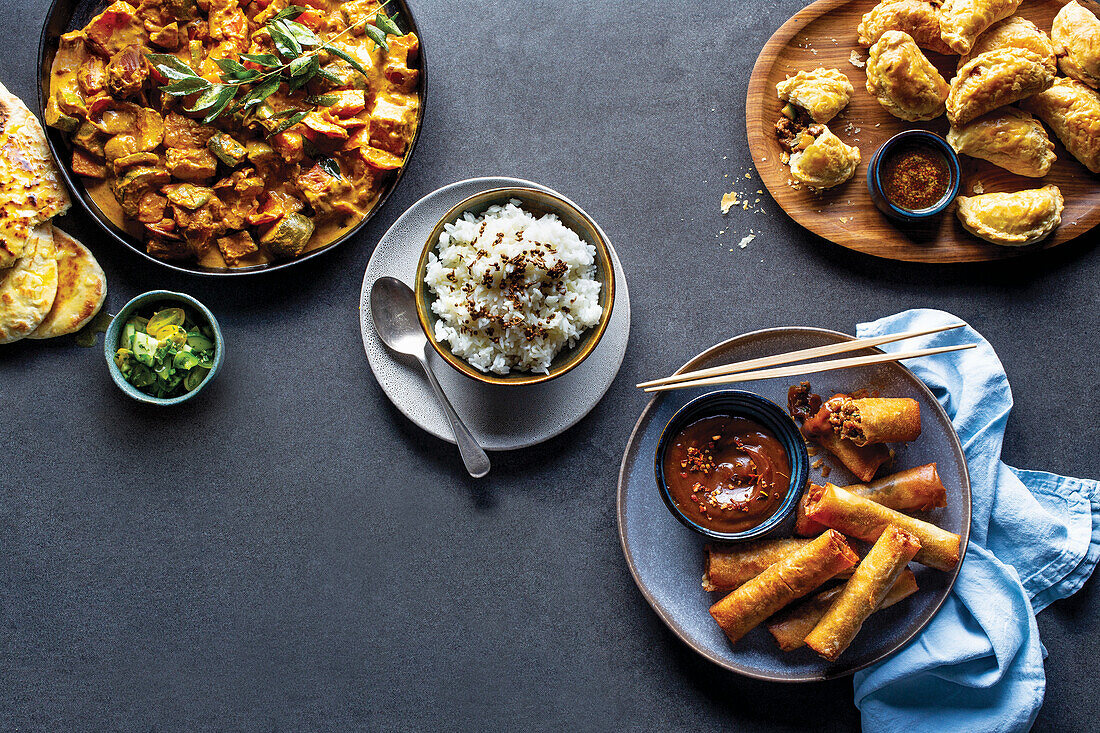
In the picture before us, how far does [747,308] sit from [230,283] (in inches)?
84.2

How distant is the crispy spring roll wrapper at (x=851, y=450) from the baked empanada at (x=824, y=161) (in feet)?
2.87

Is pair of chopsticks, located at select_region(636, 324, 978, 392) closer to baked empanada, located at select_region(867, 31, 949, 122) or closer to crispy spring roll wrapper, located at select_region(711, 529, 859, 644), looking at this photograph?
crispy spring roll wrapper, located at select_region(711, 529, 859, 644)

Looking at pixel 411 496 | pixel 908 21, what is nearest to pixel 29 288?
pixel 411 496

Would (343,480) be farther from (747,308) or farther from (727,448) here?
(747,308)

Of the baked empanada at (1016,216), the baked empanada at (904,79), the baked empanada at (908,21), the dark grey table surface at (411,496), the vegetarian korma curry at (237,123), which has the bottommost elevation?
the dark grey table surface at (411,496)

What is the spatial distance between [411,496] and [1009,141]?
109 inches

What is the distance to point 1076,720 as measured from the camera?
276 centimetres

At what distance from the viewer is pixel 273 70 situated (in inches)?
98.8

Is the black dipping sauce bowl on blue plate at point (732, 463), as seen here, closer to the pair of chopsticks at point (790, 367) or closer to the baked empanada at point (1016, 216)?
the pair of chopsticks at point (790, 367)

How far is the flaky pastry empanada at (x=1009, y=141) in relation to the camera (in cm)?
269

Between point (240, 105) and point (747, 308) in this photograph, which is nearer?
point (240, 105)

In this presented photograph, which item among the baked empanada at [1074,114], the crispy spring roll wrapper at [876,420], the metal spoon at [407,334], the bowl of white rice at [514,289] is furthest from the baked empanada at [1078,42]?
the metal spoon at [407,334]

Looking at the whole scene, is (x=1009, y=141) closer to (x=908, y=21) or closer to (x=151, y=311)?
(x=908, y=21)

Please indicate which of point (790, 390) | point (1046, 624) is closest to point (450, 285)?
point (790, 390)
